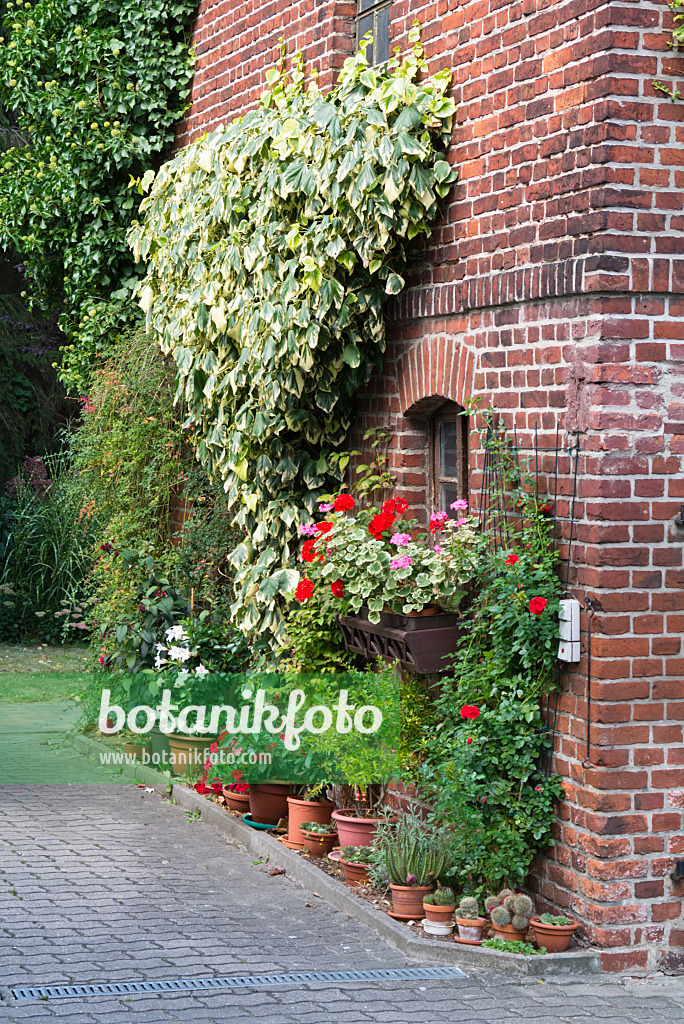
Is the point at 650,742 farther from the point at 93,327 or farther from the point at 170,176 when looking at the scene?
the point at 93,327

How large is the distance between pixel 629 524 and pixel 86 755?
18.6ft

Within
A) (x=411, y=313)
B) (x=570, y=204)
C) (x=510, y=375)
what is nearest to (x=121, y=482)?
(x=411, y=313)

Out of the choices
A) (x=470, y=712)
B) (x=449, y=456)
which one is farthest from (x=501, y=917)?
(x=449, y=456)

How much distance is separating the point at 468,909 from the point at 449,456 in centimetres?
234

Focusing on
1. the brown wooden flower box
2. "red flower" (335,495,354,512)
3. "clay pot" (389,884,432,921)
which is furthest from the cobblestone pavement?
"red flower" (335,495,354,512)

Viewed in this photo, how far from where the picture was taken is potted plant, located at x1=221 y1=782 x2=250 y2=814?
7289 mm

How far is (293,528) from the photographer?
278 inches

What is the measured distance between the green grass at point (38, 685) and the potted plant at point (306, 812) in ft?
15.3

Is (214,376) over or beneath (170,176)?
beneath

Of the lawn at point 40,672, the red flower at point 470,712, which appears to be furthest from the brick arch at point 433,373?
the lawn at point 40,672

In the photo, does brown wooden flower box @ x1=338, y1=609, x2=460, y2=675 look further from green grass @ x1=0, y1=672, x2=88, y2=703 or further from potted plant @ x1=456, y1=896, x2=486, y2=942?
green grass @ x1=0, y1=672, x2=88, y2=703

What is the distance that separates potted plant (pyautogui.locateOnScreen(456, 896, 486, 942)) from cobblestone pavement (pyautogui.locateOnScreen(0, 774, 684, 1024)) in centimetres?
21

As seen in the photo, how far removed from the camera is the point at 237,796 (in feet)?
24.0

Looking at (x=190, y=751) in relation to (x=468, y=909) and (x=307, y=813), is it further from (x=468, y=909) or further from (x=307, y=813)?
(x=468, y=909)
